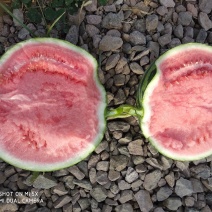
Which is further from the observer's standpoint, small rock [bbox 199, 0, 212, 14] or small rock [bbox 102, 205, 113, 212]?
small rock [bbox 199, 0, 212, 14]

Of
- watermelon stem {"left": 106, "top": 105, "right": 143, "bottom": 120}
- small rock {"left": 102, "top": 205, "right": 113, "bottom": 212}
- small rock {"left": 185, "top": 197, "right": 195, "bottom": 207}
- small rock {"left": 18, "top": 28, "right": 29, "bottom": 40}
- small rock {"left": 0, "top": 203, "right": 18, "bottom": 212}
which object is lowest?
small rock {"left": 185, "top": 197, "right": 195, "bottom": 207}

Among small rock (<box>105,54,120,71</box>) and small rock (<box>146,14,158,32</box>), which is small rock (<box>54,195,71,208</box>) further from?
small rock (<box>146,14,158,32</box>)

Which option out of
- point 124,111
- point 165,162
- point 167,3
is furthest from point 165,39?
point 165,162

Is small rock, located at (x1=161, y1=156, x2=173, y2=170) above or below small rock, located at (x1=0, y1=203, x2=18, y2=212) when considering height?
above

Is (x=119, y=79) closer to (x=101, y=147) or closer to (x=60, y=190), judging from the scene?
(x=101, y=147)

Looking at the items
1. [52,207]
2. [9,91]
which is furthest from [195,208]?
[9,91]

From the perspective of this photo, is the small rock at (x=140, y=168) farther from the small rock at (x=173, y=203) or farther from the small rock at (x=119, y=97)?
the small rock at (x=119, y=97)

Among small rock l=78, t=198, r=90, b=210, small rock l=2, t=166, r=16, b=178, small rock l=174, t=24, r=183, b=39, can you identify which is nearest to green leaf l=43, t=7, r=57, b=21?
small rock l=174, t=24, r=183, b=39

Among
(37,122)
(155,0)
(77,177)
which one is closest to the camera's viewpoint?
(37,122)

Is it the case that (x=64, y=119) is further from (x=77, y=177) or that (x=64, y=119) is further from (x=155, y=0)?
(x=155, y=0)
